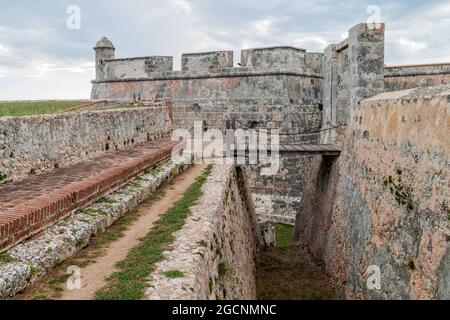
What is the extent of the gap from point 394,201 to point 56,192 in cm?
547

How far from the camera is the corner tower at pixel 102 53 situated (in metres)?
19.2

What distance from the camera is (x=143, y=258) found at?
5133 millimetres

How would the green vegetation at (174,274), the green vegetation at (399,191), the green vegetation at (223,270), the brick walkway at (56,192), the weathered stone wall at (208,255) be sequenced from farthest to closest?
the green vegetation at (399,191)
the green vegetation at (223,270)
the brick walkway at (56,192)
the green vegetation at (174,274)
the weathered stone wall at (208,255)

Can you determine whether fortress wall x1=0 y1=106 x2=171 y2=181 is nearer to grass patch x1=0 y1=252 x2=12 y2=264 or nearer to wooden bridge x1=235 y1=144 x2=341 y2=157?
grass patch x1=0 y1=252 x2=12 y2=264

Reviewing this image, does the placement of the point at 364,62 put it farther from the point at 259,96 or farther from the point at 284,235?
the point at 284,235

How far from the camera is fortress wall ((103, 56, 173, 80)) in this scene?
59.4 feet

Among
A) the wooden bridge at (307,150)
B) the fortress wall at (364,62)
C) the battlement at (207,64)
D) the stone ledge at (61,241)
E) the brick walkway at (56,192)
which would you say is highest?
the battlement at (207,64)

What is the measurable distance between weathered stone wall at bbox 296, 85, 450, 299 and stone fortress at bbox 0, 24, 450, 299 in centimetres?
3

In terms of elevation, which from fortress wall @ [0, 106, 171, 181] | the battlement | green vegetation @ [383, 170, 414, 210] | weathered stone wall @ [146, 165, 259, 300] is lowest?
weathered stone wall @ [146, 165, 259, 300]

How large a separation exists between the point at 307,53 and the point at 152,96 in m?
6.56

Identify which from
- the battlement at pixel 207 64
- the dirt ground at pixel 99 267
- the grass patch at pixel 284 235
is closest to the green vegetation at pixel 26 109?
the dirt ground at pixel 99 267

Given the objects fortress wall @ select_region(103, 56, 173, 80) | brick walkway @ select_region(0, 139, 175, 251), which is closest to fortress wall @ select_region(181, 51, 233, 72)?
fortress wall @ select_region(103, 56, 173, 80)

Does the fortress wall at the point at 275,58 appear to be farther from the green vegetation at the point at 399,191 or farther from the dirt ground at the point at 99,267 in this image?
the dirt ground at the point at 99,267

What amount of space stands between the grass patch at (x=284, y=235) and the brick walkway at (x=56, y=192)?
6797 mm
